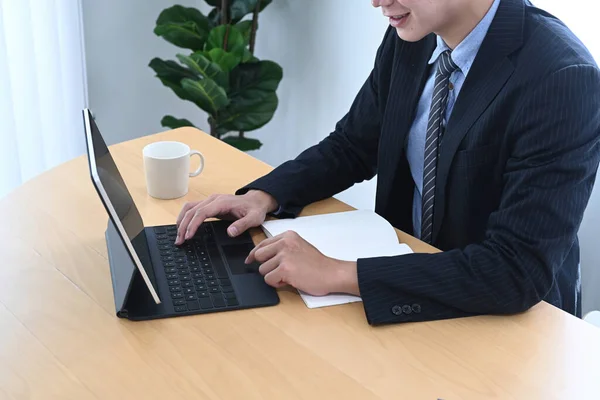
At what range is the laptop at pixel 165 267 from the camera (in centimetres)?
115

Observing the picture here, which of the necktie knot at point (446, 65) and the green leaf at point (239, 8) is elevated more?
the necktie knot at point (446, 65)

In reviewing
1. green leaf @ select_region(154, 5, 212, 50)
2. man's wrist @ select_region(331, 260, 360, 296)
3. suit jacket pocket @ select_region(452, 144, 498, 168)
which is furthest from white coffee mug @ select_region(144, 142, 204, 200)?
green leaf @ select_region(154, 5, 212, 50)

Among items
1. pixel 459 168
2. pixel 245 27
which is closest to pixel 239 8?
pixel 245 27

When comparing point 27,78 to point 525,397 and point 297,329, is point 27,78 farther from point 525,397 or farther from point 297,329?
point 525,397

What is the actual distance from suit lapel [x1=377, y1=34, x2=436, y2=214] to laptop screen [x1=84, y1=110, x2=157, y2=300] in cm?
54

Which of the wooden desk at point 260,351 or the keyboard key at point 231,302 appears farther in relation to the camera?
the keyboard key at point 231,302

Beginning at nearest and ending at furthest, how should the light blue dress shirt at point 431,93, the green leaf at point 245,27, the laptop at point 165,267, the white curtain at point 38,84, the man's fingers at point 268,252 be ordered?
the laptop at point 165,267
the man's fingers at point 268,252
the light blue dress shirt at point 431,93
the white curtain at point 38,84
the green leaf at point 245,27

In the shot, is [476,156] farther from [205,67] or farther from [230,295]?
[205,67]

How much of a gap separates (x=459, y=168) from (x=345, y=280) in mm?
337

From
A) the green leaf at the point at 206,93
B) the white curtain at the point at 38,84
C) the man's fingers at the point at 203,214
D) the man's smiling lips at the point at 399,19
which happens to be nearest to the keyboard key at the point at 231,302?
the man's fingers at the point at 203,214

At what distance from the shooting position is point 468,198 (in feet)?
4.63

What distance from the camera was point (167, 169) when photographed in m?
1.49

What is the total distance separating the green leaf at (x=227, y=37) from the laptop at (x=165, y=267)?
1.19 meters

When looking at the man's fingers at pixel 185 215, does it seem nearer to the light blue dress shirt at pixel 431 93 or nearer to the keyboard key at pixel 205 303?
the keyboard key at pixel 205 303
